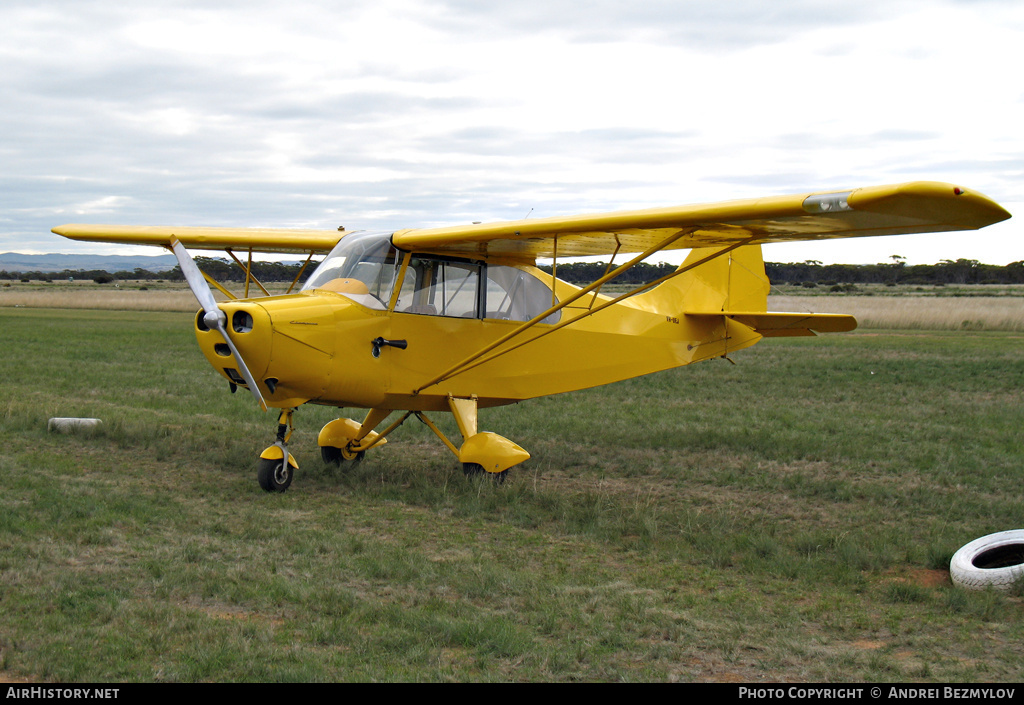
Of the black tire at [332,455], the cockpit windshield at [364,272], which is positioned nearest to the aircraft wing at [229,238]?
the cockpit windshield at [364,272]

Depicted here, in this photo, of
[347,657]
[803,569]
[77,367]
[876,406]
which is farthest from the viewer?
[77,367]

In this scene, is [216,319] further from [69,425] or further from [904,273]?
[904,273]

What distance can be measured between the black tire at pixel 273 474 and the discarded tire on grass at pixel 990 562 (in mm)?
5657

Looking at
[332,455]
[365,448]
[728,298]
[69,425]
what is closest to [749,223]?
[728,298]

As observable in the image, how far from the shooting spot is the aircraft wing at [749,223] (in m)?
5.54

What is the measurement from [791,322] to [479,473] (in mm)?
4738

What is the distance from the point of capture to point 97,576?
5273mm

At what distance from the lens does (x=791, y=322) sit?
10.6m

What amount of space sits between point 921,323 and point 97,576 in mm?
30711

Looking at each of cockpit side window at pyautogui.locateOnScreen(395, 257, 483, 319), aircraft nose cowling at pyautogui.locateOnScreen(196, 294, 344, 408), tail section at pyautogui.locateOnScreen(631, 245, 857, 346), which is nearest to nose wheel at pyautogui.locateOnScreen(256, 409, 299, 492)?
aircraft nose cowling at pyautogui.locateOnScreen(196, 294, 344, 408)

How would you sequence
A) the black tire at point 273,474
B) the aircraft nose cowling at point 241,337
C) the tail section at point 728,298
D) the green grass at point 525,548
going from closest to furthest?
the green grass at point 525,548 < the aircraft nose cowling at point 241,337 < the black tire at point 273,474 < the tail section at point 728,298

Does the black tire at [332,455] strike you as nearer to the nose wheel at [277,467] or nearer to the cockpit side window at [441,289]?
the nose wheel at [277,467]
